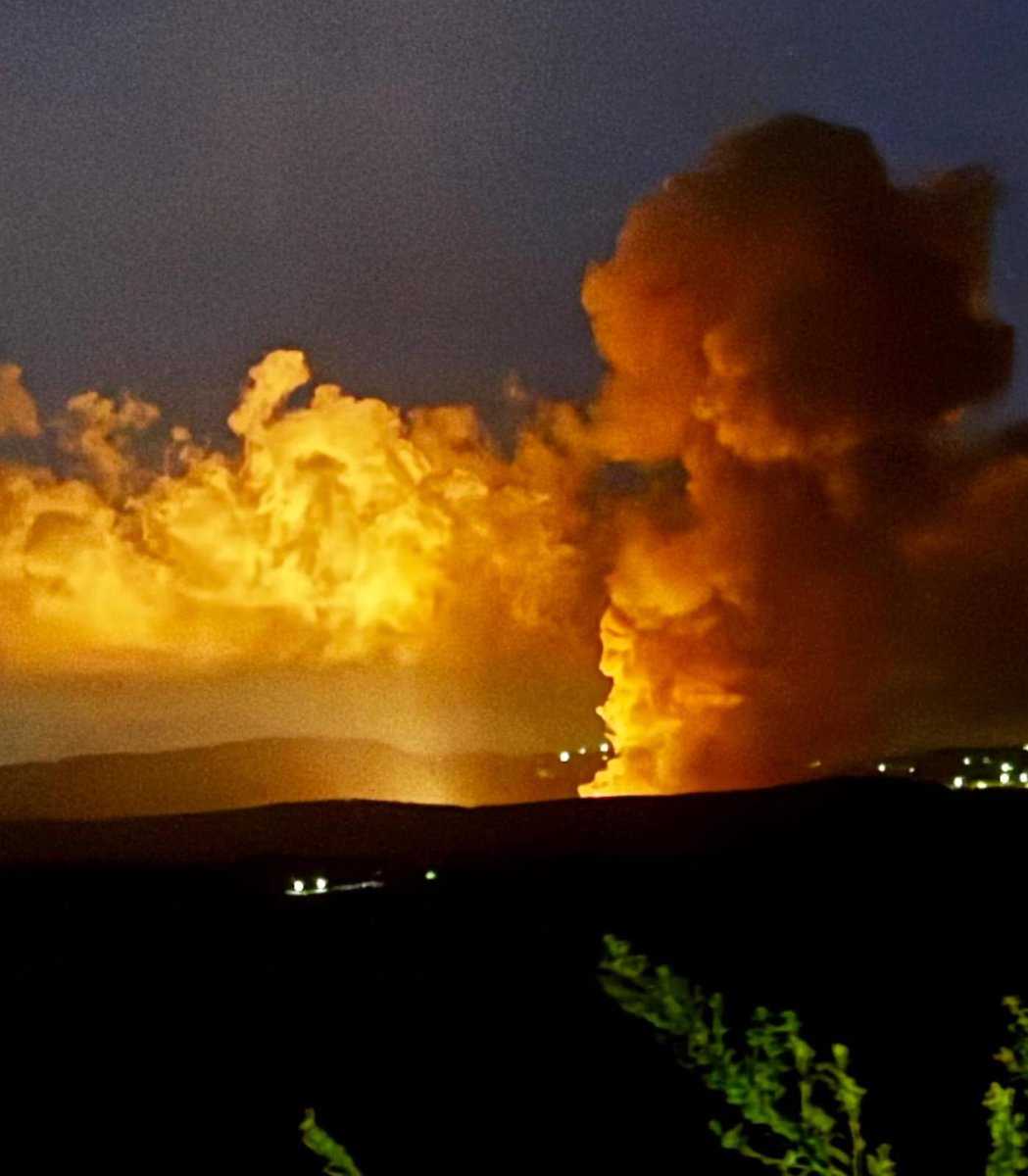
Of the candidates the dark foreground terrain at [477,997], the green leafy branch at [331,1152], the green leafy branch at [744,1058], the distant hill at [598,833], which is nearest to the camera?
the green leafy branch at [744,1058]

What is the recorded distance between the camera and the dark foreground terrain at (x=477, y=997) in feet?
45.3

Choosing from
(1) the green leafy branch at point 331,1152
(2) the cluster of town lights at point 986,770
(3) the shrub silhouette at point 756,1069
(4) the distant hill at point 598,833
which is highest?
(2) the cluster of town lights at point 986,770

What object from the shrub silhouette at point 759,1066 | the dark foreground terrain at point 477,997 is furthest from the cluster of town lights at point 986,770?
the shrub silhouette at point 759,1066

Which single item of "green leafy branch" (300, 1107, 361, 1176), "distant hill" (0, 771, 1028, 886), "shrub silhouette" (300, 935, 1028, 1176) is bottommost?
"green leafy branch" (300, 1107, 361, 1176)

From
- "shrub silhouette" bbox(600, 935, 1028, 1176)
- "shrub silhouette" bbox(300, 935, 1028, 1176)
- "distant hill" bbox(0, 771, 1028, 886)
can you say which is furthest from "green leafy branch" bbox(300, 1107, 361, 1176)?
"distant hill" bbox(0, 771, 1028, 886)

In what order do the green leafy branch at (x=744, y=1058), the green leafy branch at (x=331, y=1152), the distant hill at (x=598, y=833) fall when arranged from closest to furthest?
1. the green leafy branch at (x=744, y=1058)
2. the green leafy branch at (x=331, y=1152)
3. the distant hill at (x=598, y=833)

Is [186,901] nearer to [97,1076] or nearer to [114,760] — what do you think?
[97,1076]

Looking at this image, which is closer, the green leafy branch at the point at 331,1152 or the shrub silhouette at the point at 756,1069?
the shrub silhouette at the point at 756,1069

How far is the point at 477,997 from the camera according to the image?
18.7 m

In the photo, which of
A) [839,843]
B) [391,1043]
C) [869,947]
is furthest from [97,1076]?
[839,843]

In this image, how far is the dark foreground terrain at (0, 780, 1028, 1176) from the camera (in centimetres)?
1382

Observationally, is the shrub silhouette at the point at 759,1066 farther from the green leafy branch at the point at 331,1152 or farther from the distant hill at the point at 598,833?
the distant hill at the point at 598,833

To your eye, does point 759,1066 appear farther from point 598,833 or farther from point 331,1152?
point 598,833

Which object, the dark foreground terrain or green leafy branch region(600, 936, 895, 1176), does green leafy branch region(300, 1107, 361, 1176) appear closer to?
green leafy branch region(600, 936, 895, 1176)
